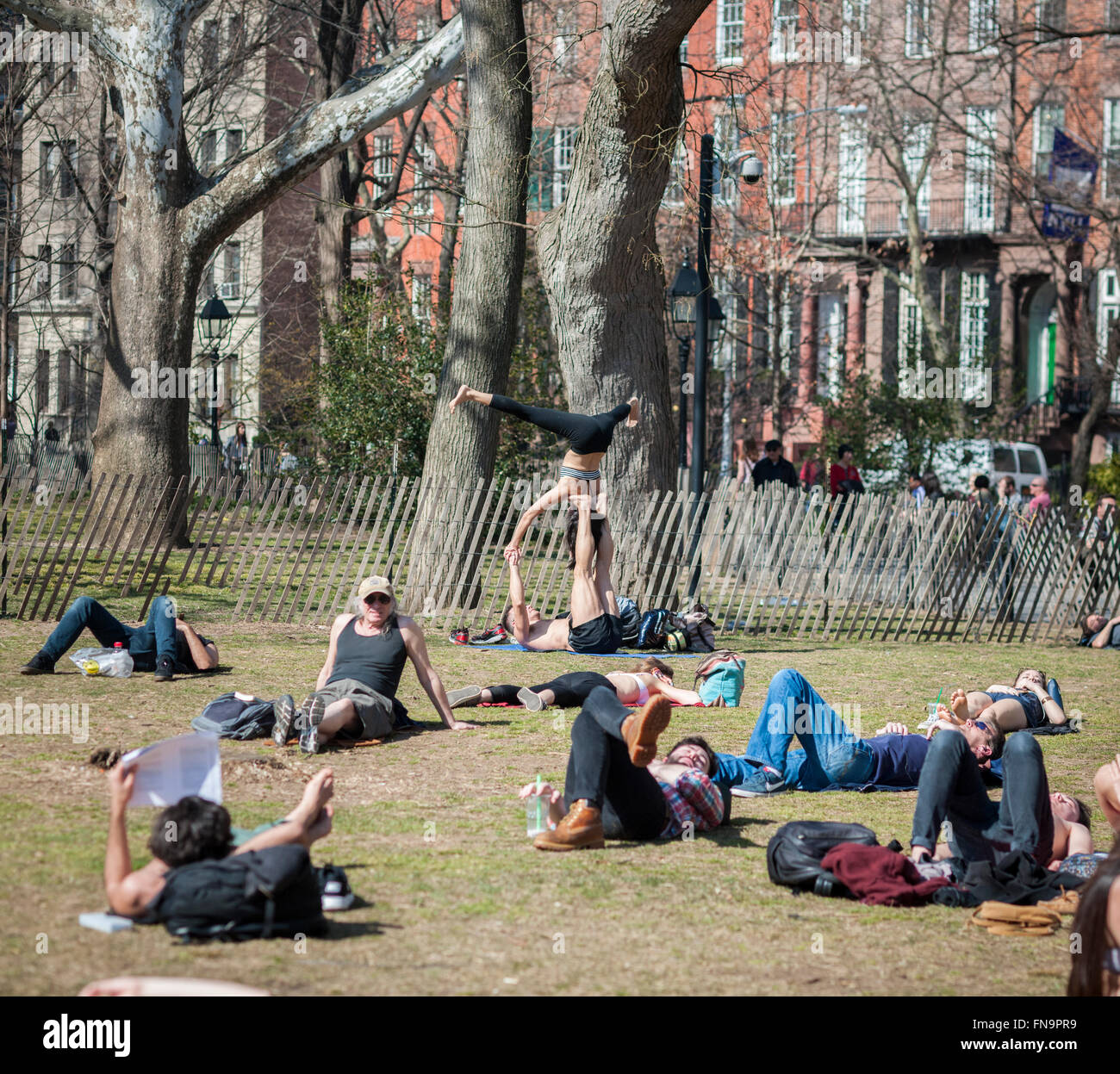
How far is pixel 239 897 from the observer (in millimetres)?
5094

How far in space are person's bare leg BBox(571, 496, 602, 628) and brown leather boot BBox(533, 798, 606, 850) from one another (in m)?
6.99

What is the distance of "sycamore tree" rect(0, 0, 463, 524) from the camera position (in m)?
18.9

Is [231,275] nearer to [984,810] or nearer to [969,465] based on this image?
[969,465]

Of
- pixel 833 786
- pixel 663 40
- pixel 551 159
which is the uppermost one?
pixel 551 159

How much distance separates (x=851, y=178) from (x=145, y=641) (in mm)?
28261

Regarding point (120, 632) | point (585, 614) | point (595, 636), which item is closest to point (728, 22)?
point (585, 614)

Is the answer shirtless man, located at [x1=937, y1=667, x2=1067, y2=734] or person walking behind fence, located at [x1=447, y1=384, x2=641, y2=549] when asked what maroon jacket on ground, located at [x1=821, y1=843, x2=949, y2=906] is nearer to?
shirtless man, located at [x1=937, y1=667, x2=1067, y2=734]

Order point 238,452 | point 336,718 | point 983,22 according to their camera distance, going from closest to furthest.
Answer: point 336,718 < point 983,22 < point 238,452

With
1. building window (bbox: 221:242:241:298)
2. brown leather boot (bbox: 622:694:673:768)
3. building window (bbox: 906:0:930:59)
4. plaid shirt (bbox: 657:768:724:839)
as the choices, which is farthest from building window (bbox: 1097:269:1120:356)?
brown leather boot (bbox: 622:694:673:768)
